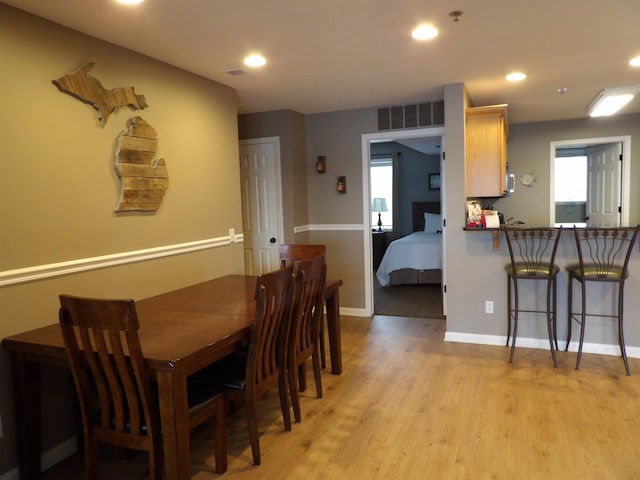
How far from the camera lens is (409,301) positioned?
5934mm

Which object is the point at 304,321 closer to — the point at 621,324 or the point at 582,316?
the point at 582,316

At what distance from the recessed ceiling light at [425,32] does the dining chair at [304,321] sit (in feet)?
4.89

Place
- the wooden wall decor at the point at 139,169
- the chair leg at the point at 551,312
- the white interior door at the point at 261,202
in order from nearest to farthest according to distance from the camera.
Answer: the wooden wall decor at the point at 139,169 → the chair leg at the point at 551,312 → the white interior door at the point at 261,202

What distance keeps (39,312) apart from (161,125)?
4.82 ft

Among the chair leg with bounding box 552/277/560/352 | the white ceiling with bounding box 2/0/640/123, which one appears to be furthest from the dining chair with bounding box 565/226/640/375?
the white ceiling with bounding box 2/0/640/123

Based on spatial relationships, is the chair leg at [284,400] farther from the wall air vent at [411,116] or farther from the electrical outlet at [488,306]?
the wall air vent at [411,116]

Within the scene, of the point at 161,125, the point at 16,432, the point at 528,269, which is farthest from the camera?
the point at 528,269

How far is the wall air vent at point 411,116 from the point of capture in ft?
15.7

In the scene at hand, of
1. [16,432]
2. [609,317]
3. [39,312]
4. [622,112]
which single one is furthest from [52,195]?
[622,112]

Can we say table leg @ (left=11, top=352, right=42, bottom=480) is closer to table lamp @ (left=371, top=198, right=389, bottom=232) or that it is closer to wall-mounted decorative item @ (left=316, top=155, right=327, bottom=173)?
wall-mounted decorative item @ (left=316, top=155, right=327, bottom=173)

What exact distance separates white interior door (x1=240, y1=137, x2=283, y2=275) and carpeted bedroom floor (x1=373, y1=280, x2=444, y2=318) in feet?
4.76

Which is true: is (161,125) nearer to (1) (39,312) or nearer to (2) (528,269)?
(1) (39,312)

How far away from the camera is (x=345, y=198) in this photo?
17.4 ft

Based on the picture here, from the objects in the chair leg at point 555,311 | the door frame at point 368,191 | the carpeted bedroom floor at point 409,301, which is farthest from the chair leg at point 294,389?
the carpeted bedroom floor at point 409,301
